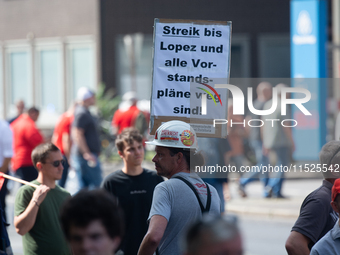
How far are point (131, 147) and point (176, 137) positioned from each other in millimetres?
1589

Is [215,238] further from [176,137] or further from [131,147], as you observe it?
[131,147]

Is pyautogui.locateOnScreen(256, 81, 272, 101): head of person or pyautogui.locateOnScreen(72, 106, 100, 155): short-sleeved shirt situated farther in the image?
pyautogui.locateOnScreen(72, 106, 100, 155): short-sleeved shirt

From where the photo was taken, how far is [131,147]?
545 centimetres

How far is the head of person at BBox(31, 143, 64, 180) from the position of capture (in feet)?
16.1

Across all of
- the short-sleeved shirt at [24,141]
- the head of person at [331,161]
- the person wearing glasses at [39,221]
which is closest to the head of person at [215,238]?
the head of person at [331,161]

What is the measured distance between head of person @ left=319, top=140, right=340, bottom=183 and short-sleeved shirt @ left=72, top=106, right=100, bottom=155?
6640 millimetres

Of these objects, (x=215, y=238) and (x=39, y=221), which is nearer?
(x=215, y=238)

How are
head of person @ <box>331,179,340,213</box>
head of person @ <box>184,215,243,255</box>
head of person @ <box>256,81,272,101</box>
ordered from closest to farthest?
head of person @ <box>184,215,243,255</box>, head of person @ <box>331,179,340,213</box>, head of person @ <box>256,81,272,101</box>

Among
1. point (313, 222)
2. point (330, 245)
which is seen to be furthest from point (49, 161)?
point (330, 245)

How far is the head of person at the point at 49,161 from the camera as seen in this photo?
16.1 ft

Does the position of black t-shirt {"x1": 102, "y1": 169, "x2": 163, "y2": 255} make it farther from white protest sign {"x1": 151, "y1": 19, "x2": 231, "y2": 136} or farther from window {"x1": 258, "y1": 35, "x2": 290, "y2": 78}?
window {"x1": 258, "y1": 35, "x2": 290, "y2": 78}

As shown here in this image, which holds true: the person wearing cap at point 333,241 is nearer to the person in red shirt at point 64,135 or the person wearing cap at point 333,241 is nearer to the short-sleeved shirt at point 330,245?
the short-sleeved shirt at point 330,245

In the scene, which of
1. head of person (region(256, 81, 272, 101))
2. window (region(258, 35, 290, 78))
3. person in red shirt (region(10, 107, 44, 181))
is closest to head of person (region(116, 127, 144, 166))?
head of person (region(256, 81, 272, 101))

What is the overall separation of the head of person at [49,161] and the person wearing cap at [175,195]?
1.31 meters
